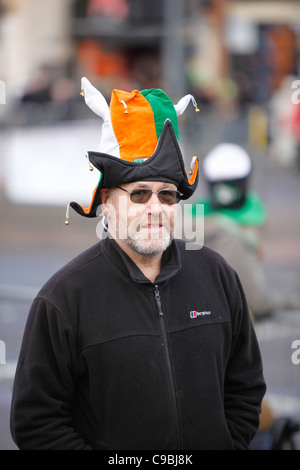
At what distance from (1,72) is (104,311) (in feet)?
91.5

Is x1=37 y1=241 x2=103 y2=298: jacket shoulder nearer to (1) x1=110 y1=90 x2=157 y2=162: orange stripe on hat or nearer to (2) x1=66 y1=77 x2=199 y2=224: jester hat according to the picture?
(2) x1=66 y1=77 x2=199 y2=224: jester hat

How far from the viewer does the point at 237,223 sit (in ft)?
15.8

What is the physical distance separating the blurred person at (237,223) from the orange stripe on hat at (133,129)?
1371 mm

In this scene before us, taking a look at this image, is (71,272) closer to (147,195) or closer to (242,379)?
(147,195)

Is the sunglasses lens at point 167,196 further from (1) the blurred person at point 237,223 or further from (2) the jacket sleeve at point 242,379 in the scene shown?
(1) the blurred person at point 237,223

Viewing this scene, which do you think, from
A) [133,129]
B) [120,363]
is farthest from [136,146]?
Result: [120,363]

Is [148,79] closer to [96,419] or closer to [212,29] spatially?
[212,29]

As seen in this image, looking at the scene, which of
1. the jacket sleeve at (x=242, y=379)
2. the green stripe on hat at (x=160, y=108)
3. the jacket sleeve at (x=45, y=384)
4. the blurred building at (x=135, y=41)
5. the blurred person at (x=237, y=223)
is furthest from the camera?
the blurred building at (x=135, y=41)

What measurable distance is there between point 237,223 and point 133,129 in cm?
190

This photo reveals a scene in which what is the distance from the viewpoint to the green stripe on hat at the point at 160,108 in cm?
301

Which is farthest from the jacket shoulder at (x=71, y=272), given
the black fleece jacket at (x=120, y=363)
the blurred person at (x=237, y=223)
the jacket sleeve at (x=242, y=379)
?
the blurred person at (x=237, y=223)

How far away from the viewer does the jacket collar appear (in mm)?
3000
